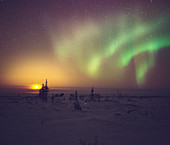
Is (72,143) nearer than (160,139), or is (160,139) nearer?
(72,143)

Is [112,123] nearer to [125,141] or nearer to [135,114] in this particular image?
[125,141]

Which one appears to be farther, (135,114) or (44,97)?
(44,97)

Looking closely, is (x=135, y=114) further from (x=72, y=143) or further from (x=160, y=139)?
(x=72, y=143)

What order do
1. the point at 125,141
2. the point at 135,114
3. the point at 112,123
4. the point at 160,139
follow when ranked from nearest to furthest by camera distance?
the point at 125,141 → the point at 160,139 → the point at 112,123 → the point at 135,114

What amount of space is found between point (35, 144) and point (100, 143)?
3832mm

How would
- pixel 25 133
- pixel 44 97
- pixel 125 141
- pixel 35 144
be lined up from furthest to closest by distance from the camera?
pixel 44 97 → pixel 25 133 → pixel 125 141 → pixel 35 144

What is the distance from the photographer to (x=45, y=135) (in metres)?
9.62

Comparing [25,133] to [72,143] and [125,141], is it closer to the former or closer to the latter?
[72,143]

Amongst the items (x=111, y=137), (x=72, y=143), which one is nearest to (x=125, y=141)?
(x=111, y=137)

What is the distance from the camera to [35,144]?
7887 millimetres

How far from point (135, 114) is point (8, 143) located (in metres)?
15.1

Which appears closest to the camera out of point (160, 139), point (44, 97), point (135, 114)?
point (160, 139)

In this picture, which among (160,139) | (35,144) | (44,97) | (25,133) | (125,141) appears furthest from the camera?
(44,97)

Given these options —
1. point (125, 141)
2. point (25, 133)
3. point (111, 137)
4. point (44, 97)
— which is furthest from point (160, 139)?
point (44, 97)
